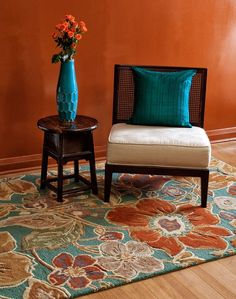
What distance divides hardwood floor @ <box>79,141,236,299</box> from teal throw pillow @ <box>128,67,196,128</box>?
1112 millimetres

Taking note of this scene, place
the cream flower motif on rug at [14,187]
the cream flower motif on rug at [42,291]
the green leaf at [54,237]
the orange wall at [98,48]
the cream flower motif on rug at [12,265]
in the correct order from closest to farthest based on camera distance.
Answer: the cream flower motif on rug at [42,291] → the cream flower motif on rug at [12,265] → the green leaf at [54,237] → the cream flower motif on rug at [14,187] → the orange wall at [98,48]

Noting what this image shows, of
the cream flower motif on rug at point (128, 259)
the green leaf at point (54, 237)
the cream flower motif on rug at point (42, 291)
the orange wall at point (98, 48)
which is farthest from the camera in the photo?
the orange wall at point (98, 48)

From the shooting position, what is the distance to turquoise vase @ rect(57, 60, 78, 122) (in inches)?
113

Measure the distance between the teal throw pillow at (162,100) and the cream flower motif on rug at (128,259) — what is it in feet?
3.20

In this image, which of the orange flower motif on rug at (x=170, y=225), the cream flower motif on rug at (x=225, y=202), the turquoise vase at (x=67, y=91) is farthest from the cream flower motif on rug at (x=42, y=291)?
the cream flower motif on rug at (x=225, y=202)

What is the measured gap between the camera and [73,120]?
3002 mm

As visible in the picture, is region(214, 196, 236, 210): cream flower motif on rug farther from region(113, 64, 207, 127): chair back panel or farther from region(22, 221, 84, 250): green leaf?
region(22, 221, 84, 250): green leaf

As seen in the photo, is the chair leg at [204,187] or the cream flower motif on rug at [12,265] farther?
the chair leg at [204,187]

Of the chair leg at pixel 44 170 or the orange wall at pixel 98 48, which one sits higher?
the orange wall at pixel 98 48

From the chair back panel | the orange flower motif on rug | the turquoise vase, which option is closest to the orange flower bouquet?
the turquoise vase

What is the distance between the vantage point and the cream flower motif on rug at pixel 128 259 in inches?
88.4

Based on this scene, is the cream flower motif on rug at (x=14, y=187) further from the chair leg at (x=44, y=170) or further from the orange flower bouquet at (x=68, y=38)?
the orange flower bouquet at (x=68, y=38)

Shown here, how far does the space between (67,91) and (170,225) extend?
1036 millimetres

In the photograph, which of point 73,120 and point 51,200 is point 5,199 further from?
point 73,120
